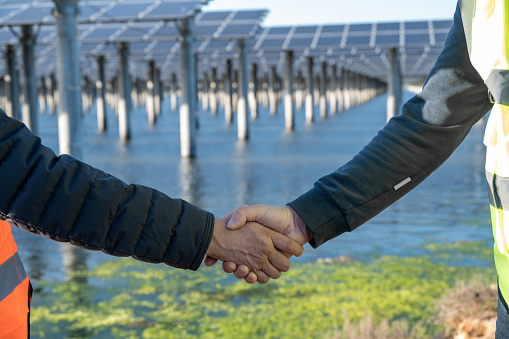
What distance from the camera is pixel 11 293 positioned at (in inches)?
84.7

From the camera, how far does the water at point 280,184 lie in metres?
8.15

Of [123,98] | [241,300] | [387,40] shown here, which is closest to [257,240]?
[241,300]

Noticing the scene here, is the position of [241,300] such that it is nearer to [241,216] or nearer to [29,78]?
[241,216]

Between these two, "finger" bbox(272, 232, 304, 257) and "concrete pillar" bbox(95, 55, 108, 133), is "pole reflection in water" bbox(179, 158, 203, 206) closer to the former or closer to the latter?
"finger" bbox(272, 232, 304, 257)

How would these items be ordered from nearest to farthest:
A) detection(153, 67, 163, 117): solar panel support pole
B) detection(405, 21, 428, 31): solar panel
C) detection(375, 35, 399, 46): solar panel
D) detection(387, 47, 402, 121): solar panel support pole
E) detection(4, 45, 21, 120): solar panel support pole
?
detection(4, 45, 21, 120): solar panel support pole, detection(375, 35, 399, 46): solar panel, detection(387, 47, 402, 121): solar panel support pole, detection(405, 21, 428, 31): solar panel, detection(153, 67, 163, 117): solar panel support pole

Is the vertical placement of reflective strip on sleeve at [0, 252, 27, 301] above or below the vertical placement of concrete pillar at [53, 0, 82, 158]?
above

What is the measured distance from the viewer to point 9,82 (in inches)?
1104

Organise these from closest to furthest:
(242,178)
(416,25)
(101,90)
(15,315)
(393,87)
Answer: (15,315), (242,178), (393,87), (416,25), (101,90)

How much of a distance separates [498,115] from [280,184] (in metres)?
12.2

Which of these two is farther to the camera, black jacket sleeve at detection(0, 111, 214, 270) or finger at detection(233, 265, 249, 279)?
finger at detection(233, 265, 249, 279)

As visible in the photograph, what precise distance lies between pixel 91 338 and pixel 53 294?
1.15m

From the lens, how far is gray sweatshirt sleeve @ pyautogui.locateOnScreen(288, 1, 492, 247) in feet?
7.70

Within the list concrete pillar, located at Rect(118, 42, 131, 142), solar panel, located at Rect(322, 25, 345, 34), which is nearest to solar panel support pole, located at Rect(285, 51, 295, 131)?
solar panel, located at Rect(322, 25, 345, 34)

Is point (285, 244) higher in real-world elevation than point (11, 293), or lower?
lower
